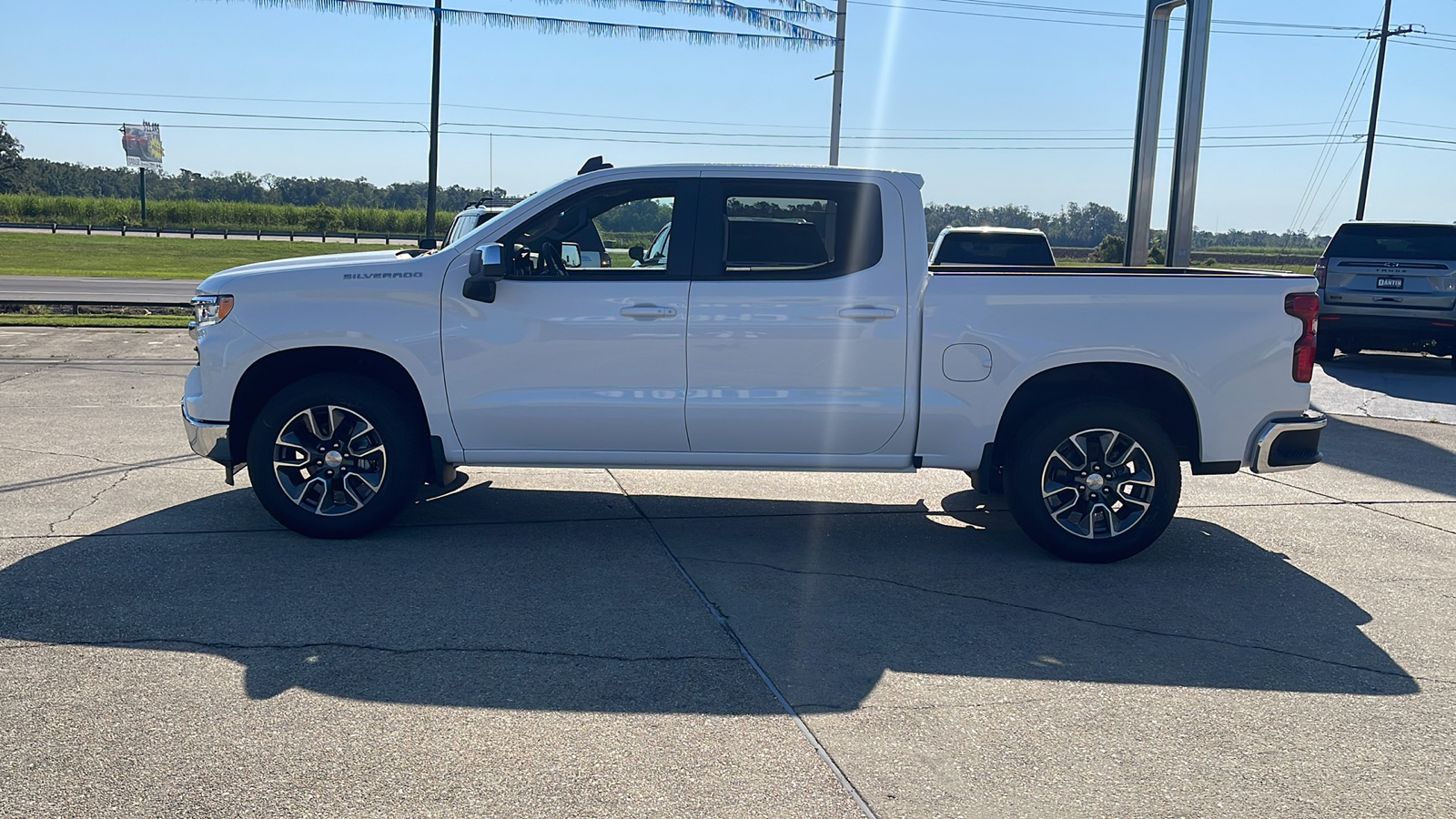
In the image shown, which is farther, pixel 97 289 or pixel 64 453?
pixel 97 289

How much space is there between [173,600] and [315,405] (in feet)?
4.42

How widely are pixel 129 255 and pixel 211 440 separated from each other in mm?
47711

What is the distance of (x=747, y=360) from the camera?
6.13 meters

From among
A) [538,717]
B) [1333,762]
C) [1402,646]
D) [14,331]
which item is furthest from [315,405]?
[14,331]

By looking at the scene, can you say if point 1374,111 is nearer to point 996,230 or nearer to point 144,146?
point 996,230

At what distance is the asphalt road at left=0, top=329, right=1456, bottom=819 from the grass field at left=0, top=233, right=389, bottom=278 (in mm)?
29684

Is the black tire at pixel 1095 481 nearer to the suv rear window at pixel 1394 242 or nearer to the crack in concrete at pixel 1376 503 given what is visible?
the crack in concrete at pixel 1376 503

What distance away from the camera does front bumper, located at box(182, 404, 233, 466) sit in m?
6.18

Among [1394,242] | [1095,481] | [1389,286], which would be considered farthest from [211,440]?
[1394,242]

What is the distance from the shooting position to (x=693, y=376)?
6.15 metres

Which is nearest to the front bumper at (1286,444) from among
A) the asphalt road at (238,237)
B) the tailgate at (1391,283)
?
the tailgate at (1391,283)

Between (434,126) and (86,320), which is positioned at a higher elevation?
(434,126)

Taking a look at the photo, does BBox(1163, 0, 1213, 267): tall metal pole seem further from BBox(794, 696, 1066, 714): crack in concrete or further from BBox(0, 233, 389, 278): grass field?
BBox(0, 233, 389, 278): grass field

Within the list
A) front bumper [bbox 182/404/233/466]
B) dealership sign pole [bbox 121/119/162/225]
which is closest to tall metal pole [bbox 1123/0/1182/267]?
front bumper [bbox 182/404/233/466]
